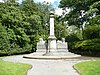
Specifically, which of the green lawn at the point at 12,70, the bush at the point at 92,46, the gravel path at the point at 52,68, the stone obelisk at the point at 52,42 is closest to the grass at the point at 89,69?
the gravel path at the point at 52,68

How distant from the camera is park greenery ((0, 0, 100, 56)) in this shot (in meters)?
33.2

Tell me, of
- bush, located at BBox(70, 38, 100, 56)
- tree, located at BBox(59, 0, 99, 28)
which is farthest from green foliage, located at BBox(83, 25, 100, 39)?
tree, located at BBox(59, 0, 99, 28)

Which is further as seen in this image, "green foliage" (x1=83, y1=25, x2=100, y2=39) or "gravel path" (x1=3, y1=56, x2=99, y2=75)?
"green foliage" (x1=83, y1=25, x2=100, y2=39)

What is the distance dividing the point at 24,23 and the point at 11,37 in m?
4.90

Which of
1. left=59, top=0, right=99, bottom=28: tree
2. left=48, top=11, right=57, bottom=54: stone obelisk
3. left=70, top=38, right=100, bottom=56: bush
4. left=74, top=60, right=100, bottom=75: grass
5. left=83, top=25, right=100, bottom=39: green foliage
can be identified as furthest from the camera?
left=59, top=0, right=99, bottom=28: tree

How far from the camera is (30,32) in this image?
44.9 meters

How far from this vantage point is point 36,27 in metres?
45.9

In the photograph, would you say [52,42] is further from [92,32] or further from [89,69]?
[89,69]

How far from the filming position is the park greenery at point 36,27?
33.2m

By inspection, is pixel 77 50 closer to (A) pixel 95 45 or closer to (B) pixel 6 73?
(A) pixel 95 45

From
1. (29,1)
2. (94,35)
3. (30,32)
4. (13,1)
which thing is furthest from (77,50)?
(29,1)

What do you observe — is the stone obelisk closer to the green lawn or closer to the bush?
the bush

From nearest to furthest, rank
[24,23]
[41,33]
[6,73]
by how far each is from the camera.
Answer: [6,73]
[24,23]
[41,33]

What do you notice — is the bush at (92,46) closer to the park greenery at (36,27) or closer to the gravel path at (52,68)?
the park greenery at (36,27)
